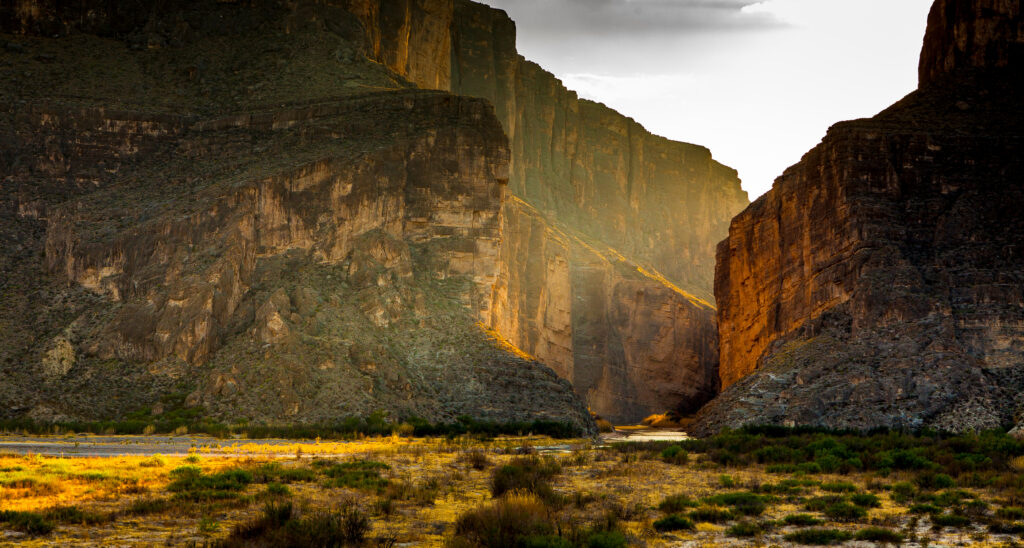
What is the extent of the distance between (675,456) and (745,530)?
77.6 ft

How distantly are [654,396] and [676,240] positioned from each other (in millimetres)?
58270

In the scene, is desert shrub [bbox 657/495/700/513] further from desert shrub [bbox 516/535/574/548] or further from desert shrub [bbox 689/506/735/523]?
desert shrub [bbox 516/535/574/548]

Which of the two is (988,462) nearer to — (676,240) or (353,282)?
(353,282)

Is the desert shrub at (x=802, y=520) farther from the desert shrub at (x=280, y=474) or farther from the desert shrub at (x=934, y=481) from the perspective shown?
the desert shrub at (x=280, y=474)

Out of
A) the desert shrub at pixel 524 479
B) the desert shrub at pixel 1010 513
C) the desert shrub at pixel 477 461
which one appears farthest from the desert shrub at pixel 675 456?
the desert shrub at pixel 1010 513

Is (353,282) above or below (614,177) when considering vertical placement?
below

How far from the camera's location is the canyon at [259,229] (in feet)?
243

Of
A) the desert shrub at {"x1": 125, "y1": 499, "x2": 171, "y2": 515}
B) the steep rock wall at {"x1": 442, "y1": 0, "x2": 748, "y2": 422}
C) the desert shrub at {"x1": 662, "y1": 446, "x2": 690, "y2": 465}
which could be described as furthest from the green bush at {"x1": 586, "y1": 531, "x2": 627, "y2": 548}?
the steep rock wall at {"x1": 442, "y1": 0, "x2": 748, "y2": 422}

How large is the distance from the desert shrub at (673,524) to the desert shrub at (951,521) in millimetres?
6428

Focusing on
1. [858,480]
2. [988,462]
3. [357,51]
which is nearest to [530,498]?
[858,480]

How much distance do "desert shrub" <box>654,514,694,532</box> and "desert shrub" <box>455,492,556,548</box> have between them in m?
3.21

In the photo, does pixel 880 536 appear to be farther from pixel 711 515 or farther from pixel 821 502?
pixel 821 502

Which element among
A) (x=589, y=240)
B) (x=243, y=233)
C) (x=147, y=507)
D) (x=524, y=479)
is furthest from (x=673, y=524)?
(x=589, y=240)

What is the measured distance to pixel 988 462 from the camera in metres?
40.9
